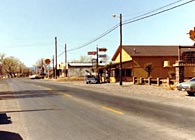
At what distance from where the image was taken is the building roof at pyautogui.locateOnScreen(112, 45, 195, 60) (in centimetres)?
6341

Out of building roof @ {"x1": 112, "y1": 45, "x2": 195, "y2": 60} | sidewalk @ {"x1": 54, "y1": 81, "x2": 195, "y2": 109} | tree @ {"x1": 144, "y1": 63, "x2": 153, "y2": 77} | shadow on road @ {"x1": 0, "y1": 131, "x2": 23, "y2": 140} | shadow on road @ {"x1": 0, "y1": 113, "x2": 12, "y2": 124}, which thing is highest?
building roof @ {"x1": 112, "y1": 45, "x2": 195, "y2": 60}

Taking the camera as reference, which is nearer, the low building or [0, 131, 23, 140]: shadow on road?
[0, 131, 23, 140]: shadow on road

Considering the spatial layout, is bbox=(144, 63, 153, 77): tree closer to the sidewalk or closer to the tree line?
the sidewalk

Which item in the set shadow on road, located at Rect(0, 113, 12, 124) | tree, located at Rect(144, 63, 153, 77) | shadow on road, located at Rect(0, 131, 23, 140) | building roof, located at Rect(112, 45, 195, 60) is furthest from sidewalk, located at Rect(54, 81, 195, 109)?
building roof, located at Rect(112, 45, 195, 60)

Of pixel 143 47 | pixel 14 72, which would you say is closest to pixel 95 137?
pixel 143 47

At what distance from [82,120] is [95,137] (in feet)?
11.4

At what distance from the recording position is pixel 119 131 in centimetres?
1016

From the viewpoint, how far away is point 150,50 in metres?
65.8

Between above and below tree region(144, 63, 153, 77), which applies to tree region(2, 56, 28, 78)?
above

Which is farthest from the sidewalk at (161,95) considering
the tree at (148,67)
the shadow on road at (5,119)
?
the tree at (148,67)

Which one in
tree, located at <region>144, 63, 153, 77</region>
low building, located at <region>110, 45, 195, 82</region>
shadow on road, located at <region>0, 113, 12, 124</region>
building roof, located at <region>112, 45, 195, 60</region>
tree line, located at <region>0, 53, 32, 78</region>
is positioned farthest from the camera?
A: tree line, located at <region>0, 53, 32, 78</region>

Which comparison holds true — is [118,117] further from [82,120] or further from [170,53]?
[170,53]

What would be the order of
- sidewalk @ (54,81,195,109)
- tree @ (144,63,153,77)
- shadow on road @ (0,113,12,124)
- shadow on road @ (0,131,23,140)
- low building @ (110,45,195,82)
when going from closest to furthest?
shadow on road @ (0,131,23,140) < shadow on road @ (0,113,12,124) < sidewalk @ (54,81,195,109) < tree @ (144,63,153,77) < low building @ (110,45,195,82)

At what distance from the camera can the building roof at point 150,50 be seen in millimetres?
63406
